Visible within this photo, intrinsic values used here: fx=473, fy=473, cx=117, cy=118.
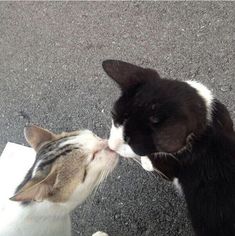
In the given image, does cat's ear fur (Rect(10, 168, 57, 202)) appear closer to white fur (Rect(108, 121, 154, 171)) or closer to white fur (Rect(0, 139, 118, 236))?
white fur (Rect(0, 139, 118, 236))

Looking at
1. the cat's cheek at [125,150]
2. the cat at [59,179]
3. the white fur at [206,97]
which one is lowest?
the cat at [59,179]

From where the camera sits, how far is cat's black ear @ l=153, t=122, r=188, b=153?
1.72m

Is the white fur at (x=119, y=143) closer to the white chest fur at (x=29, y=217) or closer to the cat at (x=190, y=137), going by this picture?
the cat at (x=190, y=137)

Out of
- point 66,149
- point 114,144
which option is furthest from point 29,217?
point 114,144

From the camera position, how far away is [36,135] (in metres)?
2.11

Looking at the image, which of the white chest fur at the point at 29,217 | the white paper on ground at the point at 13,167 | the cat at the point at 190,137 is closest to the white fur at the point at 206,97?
the cat at the point at 190,137

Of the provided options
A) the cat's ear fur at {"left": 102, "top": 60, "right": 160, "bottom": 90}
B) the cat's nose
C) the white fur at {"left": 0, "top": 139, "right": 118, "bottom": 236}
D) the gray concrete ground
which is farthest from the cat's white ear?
the gray concrete ground

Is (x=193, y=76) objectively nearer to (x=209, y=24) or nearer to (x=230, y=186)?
(x=209, y=24)

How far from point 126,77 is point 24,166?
2.52 ft

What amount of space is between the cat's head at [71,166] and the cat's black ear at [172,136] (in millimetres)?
354

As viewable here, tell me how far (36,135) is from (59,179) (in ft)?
0.90

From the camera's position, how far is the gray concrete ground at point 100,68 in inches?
98.7

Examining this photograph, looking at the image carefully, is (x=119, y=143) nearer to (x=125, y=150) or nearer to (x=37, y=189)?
(x=125, y=150)

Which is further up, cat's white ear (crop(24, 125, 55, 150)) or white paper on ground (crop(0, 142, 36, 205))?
cat's white ear (crop(24, 125, 55, 150))
